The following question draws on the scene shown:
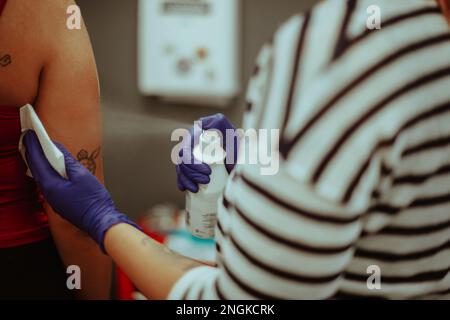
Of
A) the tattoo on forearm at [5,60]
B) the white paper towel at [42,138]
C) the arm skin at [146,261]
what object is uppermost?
the tattoo on forearm at [5,60]

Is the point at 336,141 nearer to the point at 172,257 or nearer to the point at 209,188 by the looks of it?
the point at 172,257

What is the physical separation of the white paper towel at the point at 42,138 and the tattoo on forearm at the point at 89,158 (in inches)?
4.8

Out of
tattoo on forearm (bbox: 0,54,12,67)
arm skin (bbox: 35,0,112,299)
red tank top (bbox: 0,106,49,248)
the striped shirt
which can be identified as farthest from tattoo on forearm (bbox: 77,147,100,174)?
the striped shirt

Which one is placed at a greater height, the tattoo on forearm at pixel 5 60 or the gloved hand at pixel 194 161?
the tattoo on forearm at pixel 5 60

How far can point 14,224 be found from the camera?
957mm

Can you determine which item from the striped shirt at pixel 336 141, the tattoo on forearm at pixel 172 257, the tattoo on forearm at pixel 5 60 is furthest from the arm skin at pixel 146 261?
the tattoo on forearm at pixel 5 60

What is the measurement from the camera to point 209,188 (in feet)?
3.11

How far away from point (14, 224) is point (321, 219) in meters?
0.67

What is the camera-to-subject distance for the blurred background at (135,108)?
3.92 feet

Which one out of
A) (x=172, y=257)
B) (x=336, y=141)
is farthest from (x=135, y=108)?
(x=336, y=141)

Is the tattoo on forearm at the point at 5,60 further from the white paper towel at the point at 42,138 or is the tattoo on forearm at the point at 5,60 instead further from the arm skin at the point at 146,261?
the arm skin at the point at 146,261

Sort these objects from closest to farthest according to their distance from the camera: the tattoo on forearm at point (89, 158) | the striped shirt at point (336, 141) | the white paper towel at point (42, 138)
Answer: the striped shirt at point (336, 141) < the white paper towel at point (42, 138) < the tattoo on forearm at point (89, 158)
